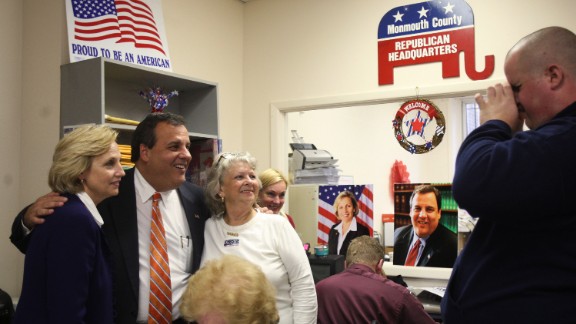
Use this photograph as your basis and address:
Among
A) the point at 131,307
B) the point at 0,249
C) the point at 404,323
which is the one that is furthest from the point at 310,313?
the point at 0,249

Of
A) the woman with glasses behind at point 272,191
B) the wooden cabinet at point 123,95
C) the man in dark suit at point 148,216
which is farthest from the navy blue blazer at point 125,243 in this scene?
the woman with glasses behind at point 272,191

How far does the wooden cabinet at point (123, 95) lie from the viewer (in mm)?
2709

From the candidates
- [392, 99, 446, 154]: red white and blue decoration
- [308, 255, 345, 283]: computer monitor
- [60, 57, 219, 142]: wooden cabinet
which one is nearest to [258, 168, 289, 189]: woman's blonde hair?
[60, 57, 219, 142]: wooden cabinet

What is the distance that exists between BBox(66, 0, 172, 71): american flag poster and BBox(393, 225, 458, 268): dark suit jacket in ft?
6.99

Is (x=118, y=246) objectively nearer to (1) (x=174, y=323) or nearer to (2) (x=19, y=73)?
(1) (x=174, y=323)

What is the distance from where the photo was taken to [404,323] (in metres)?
2.44

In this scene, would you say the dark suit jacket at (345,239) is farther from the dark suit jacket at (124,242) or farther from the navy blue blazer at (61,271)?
the navy blue blazer at (61,271)

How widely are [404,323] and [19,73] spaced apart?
8.65 feet

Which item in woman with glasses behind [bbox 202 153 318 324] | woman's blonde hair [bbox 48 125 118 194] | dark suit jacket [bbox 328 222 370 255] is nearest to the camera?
woman's blonde hair [bbox 48 125 118 194]

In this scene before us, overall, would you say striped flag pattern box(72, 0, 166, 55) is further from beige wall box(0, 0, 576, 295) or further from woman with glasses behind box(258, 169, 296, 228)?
woman with glasses behind box(258, 169, 296, 228)

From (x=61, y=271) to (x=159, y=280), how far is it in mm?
497

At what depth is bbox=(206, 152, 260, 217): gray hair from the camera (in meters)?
2.39

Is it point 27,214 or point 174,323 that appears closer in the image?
point 27,214

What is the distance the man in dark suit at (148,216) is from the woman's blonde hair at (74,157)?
0.27m
